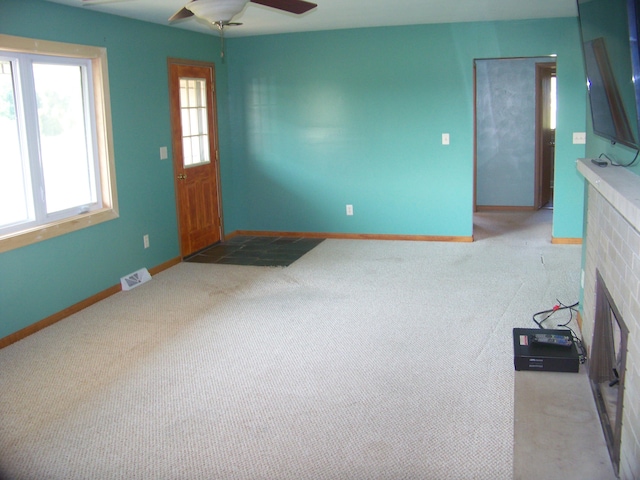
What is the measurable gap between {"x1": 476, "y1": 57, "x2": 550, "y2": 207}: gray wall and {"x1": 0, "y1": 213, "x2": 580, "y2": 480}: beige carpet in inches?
114

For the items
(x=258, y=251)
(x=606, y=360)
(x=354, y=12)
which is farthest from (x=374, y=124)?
(x=606, y=360)

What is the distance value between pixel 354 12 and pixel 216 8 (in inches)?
124

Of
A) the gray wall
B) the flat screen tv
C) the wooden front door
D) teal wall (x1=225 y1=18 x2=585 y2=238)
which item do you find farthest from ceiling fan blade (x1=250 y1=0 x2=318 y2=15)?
the gray wall

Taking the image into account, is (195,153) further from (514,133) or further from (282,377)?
(514,133)

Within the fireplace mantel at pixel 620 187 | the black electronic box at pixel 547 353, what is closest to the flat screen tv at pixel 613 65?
the fireplace mantel at pixel 620 187

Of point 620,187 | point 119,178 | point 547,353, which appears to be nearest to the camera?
point 620,187

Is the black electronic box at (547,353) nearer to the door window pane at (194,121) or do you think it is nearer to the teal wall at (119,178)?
the teal wall at (119,178)

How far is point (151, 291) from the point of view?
537 cm

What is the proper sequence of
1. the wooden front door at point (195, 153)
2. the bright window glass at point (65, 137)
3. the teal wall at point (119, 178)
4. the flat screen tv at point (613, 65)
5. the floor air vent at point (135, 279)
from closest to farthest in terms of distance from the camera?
1. the flat screen tv at point (613, 65)
2. the teal wall at point (119, 178)
3. the bright window glass at point (65, 137)
4. the floor air vent at point (135, 279)
5. the wooden front door at point (195, 153)

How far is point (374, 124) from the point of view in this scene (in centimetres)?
692

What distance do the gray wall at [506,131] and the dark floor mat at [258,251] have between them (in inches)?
111

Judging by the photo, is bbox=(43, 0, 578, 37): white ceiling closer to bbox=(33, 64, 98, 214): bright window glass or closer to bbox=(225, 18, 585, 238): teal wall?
bbox=(225, 18, 585, 238): teal wall

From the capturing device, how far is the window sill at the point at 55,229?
167 inches

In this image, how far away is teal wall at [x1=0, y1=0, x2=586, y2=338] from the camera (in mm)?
5605
